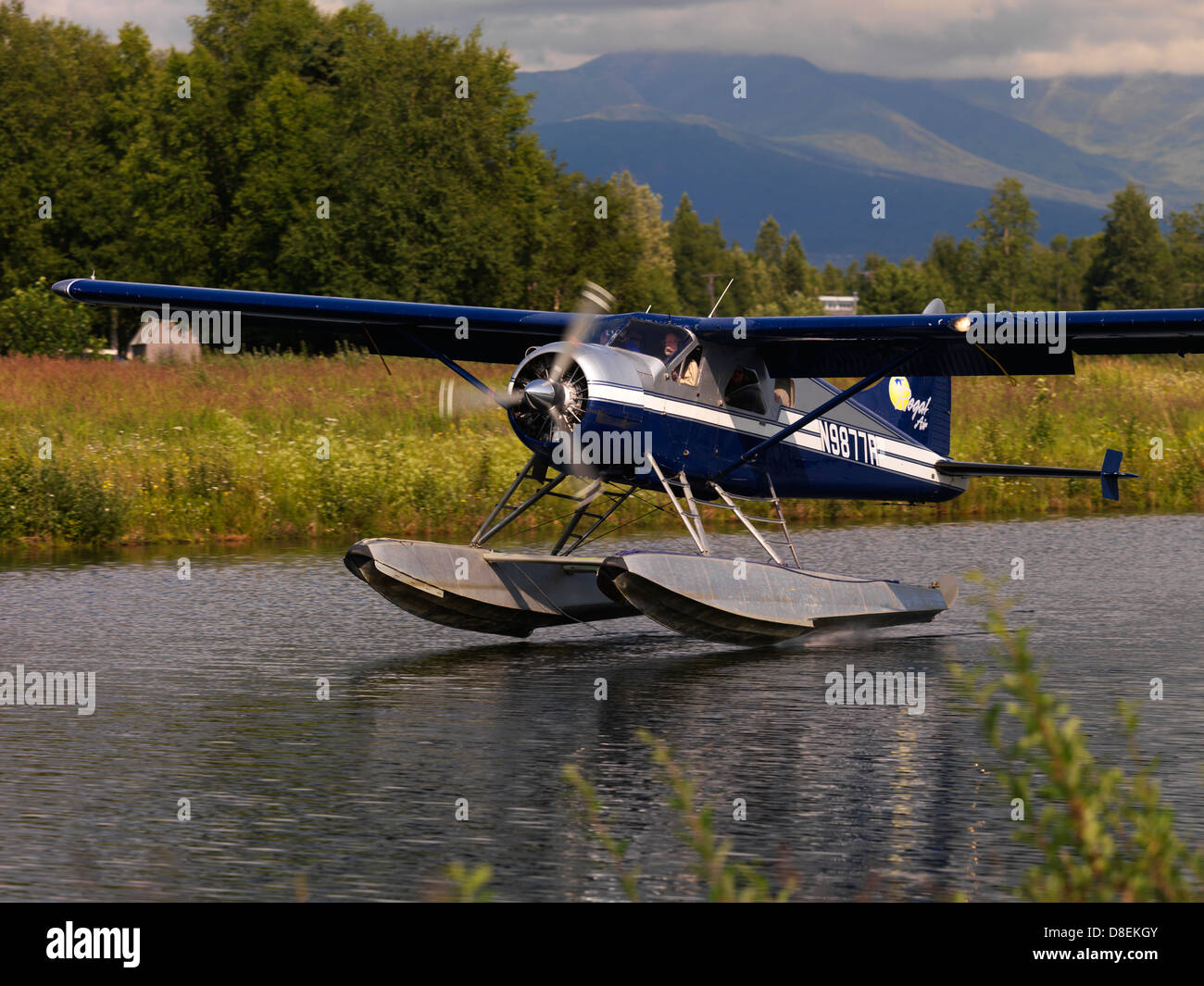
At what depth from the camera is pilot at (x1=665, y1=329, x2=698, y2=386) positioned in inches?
459

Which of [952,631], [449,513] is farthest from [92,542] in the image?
[952,631]

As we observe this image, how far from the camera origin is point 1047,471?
1362 cm

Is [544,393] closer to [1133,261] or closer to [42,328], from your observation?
[42,328]

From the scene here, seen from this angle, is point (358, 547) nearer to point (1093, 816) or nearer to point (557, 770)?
point (557, 770)

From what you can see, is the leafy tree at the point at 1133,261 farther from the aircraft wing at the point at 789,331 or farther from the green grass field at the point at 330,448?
the aircraft wing at the point at 789,331

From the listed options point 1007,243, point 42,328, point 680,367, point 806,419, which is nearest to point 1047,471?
point 806,419

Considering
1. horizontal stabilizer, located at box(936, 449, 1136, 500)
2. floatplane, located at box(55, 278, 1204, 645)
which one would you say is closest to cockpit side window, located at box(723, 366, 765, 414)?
floatplane, located at box(55, 278, 1204, 645)

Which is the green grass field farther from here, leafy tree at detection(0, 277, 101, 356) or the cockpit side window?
leafy tree at detection(0, 277, 101, 356)

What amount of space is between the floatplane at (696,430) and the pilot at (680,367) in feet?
0.05

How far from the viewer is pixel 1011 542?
58.1 ft

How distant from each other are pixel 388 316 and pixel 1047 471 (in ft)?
20.5

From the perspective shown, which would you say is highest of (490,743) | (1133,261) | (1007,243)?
(1007,243)

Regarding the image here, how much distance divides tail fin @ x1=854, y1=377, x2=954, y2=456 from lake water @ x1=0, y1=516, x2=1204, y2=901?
1762 mm

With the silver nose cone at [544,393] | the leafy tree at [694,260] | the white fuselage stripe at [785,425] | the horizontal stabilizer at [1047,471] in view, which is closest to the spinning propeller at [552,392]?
the silver nose cone at [544,393]
